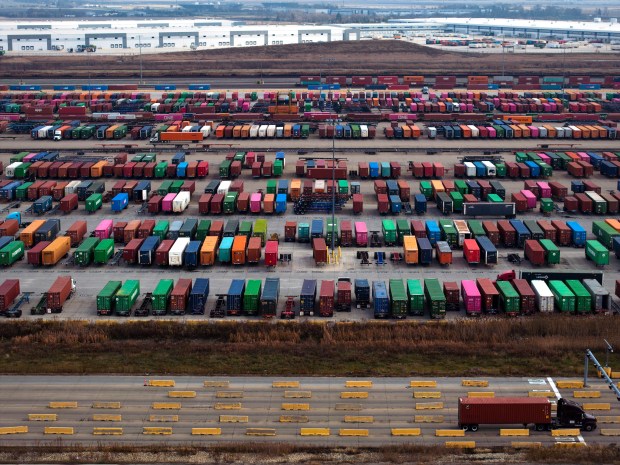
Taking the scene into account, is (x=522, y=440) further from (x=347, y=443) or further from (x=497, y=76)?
(x=497, y=76)

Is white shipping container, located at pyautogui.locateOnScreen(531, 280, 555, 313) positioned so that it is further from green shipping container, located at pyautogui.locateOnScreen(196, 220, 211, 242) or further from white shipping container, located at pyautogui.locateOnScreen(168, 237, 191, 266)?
green shipping container, located at pyautogui.locateOnScreen(196, 220, 211, 242)

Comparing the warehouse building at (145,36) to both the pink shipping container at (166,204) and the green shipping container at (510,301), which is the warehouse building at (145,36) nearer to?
the pink shipping container at (166,204)

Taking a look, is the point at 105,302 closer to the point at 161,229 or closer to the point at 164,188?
the point at 161,229

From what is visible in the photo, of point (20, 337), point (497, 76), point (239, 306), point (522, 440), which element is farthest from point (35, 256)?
point (497, 76)

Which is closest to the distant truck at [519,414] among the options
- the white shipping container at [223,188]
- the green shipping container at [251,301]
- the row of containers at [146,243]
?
the green shipping container at [251,301]

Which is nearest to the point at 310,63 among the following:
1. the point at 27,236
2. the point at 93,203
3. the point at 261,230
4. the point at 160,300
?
the point at 93,203
